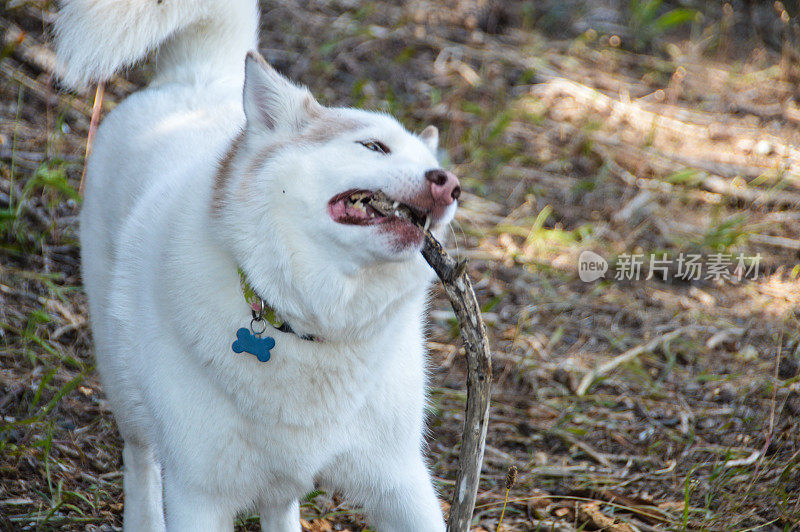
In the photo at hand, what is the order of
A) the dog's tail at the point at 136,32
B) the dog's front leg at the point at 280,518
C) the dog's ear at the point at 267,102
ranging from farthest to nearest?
the dog's tail at the point at 136,32, the dog's front leg at the point at 280,518, the dog's ear at the point at 267,102

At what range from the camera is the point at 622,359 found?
12.5ft

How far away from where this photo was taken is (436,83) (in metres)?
5.99

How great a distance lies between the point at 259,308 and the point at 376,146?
50cm

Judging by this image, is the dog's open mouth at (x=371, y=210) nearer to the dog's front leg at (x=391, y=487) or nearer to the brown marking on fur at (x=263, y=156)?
the brown marking on fur at (x=263, y=156)

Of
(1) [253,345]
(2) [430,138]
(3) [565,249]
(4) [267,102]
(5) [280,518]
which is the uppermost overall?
(4) [267,102]

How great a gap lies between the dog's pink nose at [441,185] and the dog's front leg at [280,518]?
1089mm

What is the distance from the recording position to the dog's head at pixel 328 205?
192 cm

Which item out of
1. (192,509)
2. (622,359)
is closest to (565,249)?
(622,359)

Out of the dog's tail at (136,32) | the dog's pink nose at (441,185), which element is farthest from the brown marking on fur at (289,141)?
the dog's tail at (136,32)

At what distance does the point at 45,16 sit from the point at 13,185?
1484 millimetres

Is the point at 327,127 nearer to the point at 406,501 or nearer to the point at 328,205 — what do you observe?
the point at 328,205

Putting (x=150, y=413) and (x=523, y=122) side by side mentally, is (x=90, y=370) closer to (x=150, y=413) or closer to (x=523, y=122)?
(x=150, y=413)

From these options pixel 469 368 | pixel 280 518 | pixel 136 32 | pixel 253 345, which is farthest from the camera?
pixel 136 32

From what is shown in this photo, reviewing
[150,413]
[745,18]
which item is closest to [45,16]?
[150,413]
